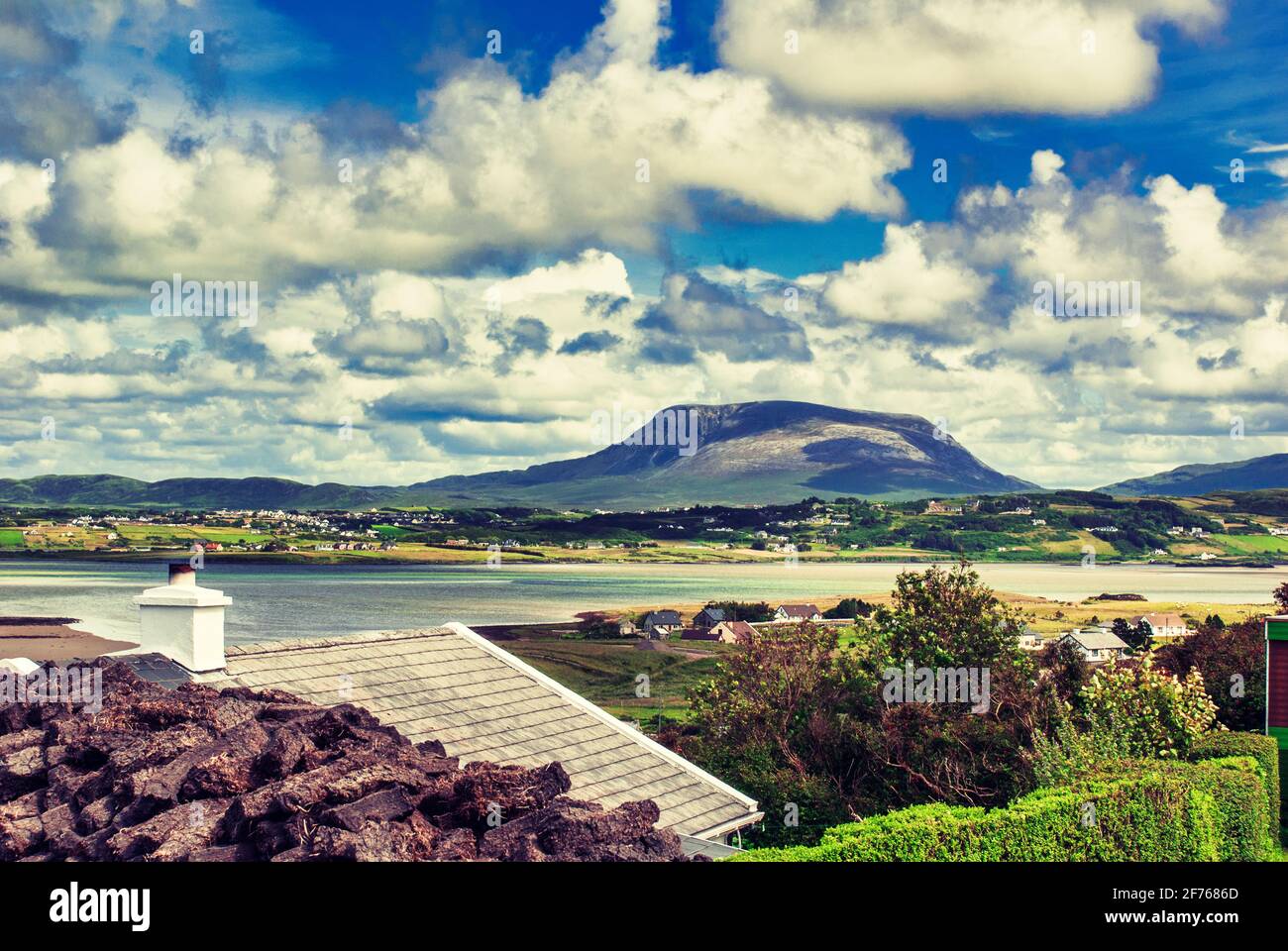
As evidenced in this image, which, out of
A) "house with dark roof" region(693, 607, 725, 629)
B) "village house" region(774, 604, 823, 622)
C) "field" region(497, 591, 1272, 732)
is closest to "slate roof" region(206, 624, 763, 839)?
"field" region(497, 591, 1272, 732)

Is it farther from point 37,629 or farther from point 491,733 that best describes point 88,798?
point 37,629

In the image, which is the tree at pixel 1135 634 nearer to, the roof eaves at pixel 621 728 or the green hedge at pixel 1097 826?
the green hedge at pixel 1097 826

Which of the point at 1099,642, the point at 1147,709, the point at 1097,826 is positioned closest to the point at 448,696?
the point at 1097,826

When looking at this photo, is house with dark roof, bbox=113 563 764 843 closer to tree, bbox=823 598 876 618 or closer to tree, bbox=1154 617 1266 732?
tree, bbox=1154 617 1266 732

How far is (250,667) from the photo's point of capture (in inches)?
691

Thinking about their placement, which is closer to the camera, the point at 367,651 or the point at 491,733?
the point at 491,733

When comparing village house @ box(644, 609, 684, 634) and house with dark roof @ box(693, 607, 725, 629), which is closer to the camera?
house with dark roof @ box(693, 607, 725, 629)

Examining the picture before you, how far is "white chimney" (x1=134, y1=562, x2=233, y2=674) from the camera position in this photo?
16953mm

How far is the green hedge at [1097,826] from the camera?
14.5m

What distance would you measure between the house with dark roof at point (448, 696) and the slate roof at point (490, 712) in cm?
2

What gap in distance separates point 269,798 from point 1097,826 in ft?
38.9

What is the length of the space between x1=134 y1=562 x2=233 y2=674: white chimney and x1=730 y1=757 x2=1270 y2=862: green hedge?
27.5ft
